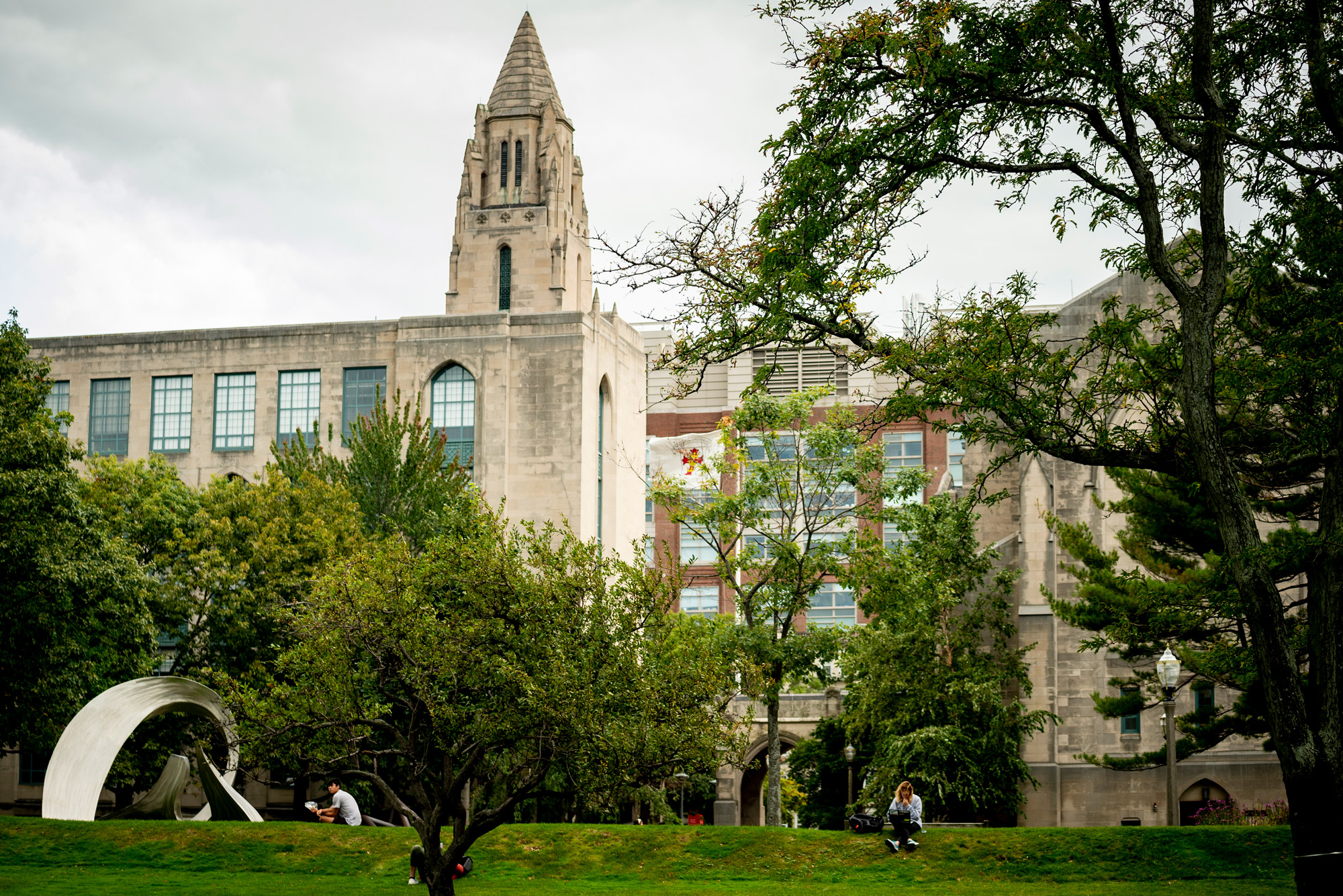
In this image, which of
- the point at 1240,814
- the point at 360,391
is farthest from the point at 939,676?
the point at 360,391

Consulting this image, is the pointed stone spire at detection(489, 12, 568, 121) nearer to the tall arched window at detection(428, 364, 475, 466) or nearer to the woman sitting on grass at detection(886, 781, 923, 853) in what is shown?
the tall arched window at detection(428, 364, 475, 466)

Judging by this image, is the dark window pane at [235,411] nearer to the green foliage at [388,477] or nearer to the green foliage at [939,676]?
the green foliage at [388,477]

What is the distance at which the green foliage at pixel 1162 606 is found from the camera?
78.1 ft

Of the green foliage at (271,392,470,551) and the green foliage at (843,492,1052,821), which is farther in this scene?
the green foliage at (271,392,470,551)

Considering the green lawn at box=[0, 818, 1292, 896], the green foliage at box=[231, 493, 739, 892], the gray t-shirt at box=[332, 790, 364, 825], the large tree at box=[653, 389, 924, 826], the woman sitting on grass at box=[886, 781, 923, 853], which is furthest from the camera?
the large tree at box=[653, 389, 924, 826]

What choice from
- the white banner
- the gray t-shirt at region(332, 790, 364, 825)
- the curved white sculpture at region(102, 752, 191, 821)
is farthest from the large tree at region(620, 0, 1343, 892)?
the white banner

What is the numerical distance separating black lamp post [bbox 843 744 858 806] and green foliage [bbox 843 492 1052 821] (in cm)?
66

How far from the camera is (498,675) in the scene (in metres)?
18.0

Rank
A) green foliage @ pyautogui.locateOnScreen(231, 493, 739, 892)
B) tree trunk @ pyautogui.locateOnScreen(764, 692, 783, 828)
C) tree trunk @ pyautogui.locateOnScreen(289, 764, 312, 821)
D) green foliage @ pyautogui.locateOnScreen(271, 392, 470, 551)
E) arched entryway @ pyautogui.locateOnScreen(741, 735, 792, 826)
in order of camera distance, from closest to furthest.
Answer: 1. green foliage @ pyautogui.locateOnScreen(231, 493, 739, 892)
2. tree trunk @ pyautogui.locateOnScreen(764, 692, 783, 828)
3. green foliage @ pyautogui.locateOnScreen(271, 392, 470, 551)
4. tree trunk @ pyautogui.locateOnScreen(289, 764, 312, 821)
5. arched entryway @ pyautogui.locateOnScreen(741, 735, 792, 826)

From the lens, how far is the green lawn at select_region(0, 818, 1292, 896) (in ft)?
69.9

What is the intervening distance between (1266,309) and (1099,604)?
13912mm

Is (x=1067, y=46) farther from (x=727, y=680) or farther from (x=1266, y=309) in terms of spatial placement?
(x=727, y=680)

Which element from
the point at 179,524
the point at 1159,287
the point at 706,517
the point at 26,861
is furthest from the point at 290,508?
the point at 1159,287

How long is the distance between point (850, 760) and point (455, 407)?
86.7 feet
